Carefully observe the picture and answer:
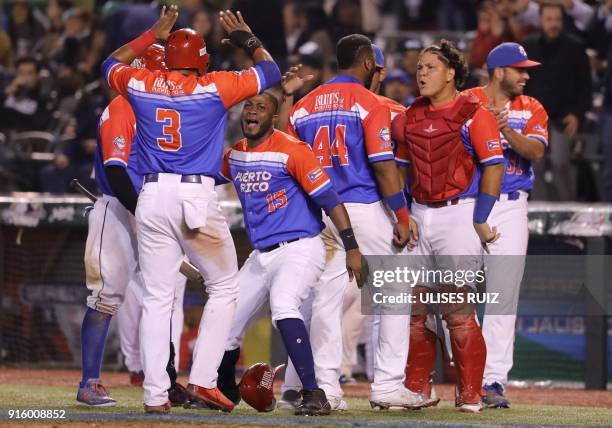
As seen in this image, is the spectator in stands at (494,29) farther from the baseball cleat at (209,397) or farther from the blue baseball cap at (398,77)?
the baseball cleat at (209,397)

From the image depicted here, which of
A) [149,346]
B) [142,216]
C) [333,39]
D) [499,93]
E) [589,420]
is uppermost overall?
[333,39]

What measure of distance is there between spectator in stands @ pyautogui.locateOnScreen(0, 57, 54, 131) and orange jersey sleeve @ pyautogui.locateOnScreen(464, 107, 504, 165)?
8464 mm

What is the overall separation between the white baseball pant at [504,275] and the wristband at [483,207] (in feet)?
2.04

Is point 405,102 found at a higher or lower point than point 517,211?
higher

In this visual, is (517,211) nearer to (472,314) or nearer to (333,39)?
(472,314)

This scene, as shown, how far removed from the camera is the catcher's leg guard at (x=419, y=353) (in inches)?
297

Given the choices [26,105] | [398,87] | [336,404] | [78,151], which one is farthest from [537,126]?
[26,105]

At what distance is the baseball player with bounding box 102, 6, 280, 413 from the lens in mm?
6723

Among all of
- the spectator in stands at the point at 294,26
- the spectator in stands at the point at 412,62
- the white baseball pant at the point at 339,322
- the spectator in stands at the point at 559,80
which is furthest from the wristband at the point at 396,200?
the spectator in stands at the point at 294,26

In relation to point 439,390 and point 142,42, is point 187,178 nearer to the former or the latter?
point 142,42

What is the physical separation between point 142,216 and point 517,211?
101 inches

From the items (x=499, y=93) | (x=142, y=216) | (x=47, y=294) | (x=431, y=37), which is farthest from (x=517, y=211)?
(x=431, y=37)

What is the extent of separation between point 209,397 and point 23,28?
11442mm

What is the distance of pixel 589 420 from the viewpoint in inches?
285
